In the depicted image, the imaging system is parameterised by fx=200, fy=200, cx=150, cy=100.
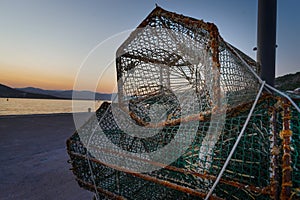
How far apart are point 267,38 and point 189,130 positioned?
2657 millimetres

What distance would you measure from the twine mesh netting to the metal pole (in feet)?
6.25

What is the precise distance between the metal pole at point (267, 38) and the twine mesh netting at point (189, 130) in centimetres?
190

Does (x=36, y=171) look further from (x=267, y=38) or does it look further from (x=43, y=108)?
(x=43, y=108)

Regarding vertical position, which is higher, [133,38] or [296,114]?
[133,38]

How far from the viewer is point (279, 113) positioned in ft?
2.27

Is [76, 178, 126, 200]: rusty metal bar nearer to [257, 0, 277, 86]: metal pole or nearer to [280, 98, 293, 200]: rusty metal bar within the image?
[280, 98, 293, 200]: rusty metal bar

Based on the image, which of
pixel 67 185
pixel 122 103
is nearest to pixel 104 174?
pixel 122 103

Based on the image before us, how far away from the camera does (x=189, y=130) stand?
856 millimetres

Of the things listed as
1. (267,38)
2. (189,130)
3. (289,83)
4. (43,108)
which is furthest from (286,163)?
(43,108)

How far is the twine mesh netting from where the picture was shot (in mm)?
644

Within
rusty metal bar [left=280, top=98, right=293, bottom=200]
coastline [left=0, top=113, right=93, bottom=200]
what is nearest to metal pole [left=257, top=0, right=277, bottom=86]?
rusty metal bar [left=280, top=98, right=293, bottom=200]

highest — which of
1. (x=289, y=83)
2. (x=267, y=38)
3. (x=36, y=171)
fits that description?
(x=267, y=38)

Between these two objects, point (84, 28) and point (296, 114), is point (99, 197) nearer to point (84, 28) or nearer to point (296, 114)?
point (296, 114)

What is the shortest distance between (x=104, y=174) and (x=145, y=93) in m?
0.59
